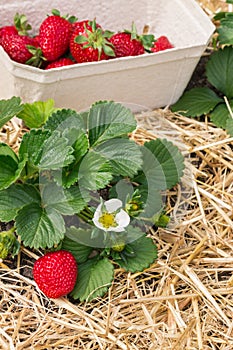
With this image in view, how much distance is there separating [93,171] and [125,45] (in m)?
0.47

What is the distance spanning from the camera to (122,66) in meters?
1.84

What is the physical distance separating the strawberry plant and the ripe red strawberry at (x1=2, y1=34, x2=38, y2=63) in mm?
230

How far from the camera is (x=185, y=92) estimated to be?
2.04 metres

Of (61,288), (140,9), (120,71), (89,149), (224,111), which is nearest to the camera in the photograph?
(61,288)

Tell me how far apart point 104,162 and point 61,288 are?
0.25m

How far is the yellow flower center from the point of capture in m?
1.56

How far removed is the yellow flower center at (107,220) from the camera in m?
1.56

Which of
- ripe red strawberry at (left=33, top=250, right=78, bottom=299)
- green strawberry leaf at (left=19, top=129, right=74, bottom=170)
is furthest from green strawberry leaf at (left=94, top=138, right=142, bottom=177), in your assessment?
ripe red strawberry at (left=33, top=250, right=78, bottom=299)

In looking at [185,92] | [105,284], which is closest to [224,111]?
[185,92]

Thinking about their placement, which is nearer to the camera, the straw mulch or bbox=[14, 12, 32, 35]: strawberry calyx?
the straw mulch

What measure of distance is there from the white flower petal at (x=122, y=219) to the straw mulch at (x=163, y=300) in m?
0.10

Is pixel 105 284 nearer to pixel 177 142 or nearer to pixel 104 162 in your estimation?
pixel 104 162

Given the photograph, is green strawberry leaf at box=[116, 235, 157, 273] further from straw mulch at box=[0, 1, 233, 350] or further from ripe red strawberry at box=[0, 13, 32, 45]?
ripe red strawberry at box=[0, 13, 32, 45]

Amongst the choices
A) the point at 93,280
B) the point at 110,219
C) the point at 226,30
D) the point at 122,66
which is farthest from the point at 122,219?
the point at 226,30
